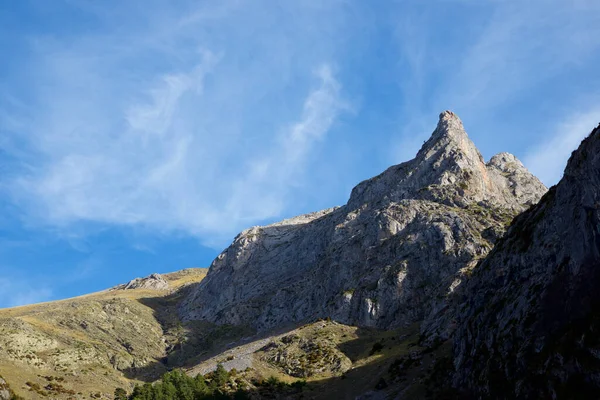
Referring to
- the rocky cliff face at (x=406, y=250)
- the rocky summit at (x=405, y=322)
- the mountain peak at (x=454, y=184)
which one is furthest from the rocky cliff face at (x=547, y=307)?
the mountain peak at (x=454, y=184)

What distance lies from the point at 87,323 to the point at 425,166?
133m

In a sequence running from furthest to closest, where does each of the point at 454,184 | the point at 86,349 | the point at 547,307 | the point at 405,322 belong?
the point at 454,184, the point at 86,349, the point at 405,322, the point at 547,307

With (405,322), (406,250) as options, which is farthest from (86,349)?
(406,250)

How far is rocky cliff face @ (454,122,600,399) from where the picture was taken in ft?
181

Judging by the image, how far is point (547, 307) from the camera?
212 feet

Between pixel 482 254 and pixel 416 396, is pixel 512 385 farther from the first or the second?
pixel 482 254

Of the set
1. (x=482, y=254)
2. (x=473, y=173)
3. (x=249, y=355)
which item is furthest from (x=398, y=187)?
(x=249, y=355)

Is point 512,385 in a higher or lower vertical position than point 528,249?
lower

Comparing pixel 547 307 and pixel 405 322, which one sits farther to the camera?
pixel 405 322

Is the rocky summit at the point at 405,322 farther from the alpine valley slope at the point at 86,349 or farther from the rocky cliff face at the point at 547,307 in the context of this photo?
the alpine valley slope at the point at 86,349

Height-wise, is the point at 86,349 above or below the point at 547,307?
above

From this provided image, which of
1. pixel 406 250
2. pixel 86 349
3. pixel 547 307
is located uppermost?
pixel 406 250

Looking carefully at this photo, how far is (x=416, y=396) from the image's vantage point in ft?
278

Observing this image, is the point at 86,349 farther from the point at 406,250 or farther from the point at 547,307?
the point at 547,307
